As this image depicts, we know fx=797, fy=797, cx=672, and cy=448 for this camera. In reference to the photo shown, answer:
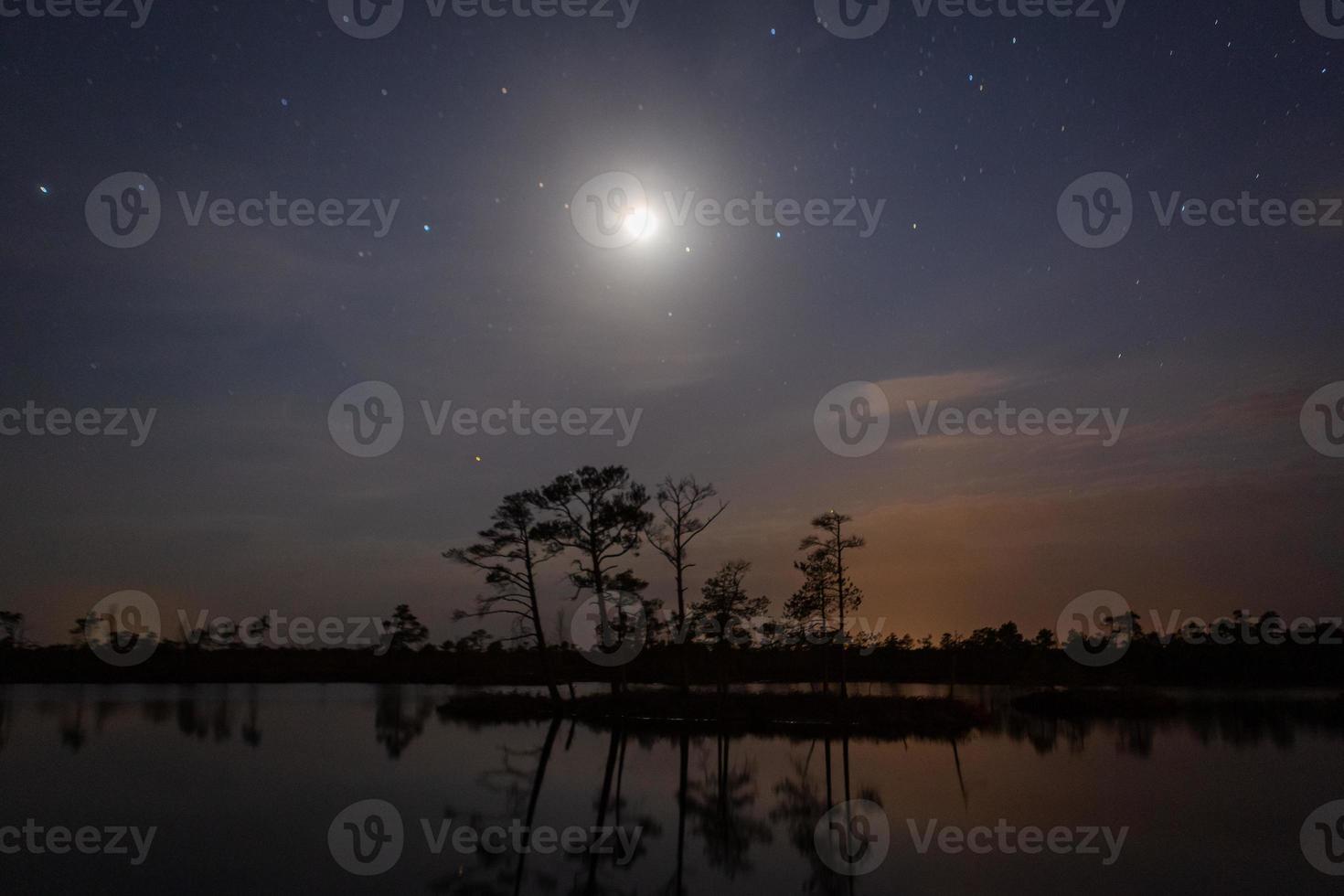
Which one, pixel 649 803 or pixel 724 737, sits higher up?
pixel 649 803

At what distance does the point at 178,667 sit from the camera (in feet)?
276

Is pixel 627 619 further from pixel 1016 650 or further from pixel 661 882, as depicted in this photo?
pixel 1016 650

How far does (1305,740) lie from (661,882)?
3206cm

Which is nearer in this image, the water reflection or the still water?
the still water

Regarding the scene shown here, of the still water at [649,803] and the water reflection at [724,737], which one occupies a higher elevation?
the still water at [649,803]

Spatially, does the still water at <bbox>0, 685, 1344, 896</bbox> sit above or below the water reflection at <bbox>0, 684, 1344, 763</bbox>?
above

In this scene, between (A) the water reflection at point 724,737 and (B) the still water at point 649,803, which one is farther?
(A) the water reflection at point 724,737

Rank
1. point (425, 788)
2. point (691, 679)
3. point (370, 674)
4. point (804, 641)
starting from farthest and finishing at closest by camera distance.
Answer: point (370, 674) < point (691, 679) < point (804, 641) < point (425, 788)

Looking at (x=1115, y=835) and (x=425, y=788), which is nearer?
(x=1115, y=835)

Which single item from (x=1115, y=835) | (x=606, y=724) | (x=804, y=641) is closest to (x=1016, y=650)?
(x=804, y=641)

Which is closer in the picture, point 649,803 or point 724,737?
point 649,803

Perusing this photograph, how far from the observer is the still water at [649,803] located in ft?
38.1

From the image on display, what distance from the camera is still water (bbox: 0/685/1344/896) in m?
11.6

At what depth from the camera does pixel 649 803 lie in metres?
16.7
